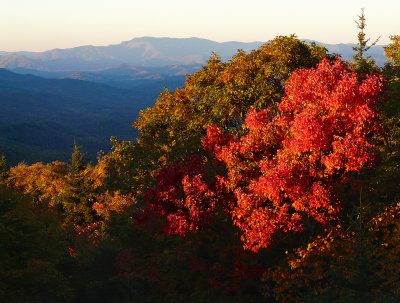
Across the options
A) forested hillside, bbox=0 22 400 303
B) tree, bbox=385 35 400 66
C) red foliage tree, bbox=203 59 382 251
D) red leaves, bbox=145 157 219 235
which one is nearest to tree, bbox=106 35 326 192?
forested hillside, bbox=0 22 400 303

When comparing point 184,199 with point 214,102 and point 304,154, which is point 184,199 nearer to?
point 304,154

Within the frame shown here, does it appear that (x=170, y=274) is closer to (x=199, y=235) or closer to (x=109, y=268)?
(x=199, y=235)

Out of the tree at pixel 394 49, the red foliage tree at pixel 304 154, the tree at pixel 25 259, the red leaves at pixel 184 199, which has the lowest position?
the tree at pixel 25 259

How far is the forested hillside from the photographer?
13.0 meters

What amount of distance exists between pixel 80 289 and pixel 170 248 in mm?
6463

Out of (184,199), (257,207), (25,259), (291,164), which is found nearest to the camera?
(291,164)

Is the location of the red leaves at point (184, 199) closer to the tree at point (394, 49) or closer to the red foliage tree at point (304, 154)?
the red foliage tree at point (304, 154)

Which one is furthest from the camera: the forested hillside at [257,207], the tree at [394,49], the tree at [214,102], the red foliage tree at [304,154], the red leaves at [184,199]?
the tree at [394,49]

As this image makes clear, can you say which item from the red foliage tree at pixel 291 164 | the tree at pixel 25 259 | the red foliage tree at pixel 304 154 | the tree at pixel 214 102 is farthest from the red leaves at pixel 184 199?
the tree at pixel 25 259

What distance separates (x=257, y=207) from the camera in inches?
547

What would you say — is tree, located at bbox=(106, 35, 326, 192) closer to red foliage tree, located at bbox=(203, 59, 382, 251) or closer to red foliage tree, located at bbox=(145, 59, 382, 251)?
red foliage tree, located at bbox=(145, 59, 382, 251)

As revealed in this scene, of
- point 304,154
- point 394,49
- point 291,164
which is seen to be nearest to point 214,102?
point 304,154

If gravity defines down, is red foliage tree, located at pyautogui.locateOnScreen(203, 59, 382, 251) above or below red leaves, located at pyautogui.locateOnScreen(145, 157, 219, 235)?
above

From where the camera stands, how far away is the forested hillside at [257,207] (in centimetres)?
1302
